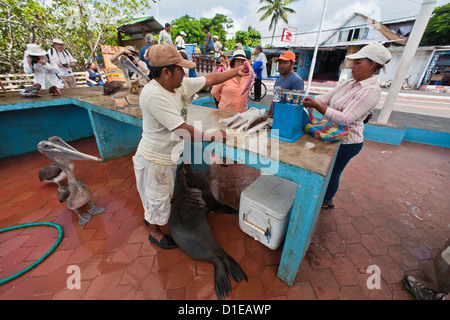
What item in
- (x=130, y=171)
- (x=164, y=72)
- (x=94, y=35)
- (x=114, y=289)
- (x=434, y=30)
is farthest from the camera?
(x=434, y=30)

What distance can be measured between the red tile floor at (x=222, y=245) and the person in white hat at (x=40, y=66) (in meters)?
3.04

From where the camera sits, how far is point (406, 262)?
2.09 m

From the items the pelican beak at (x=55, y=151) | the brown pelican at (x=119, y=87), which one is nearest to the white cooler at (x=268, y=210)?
the pelican beak at (x=55, y=151)

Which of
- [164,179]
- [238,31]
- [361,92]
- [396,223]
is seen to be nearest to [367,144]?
[396,223]

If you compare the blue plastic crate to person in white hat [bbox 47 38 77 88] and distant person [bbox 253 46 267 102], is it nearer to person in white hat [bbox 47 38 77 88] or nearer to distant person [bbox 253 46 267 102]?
distant person [bbox 253 46 267 102]

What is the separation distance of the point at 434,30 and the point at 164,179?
1098 inches

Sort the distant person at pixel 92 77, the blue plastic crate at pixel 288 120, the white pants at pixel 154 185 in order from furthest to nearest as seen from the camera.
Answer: the distant person at pixel 92 77 → the white pants at pixel 154 185 → the blue plastic crate at pixel 288 120

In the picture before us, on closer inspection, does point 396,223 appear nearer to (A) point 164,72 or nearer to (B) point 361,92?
(B) point 361,92

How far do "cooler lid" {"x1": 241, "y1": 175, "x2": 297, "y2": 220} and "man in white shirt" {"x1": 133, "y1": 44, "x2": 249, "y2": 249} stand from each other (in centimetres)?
75

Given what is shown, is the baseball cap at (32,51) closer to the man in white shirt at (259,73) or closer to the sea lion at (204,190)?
the sea lion at (204,190)

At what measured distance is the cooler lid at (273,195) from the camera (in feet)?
6.08

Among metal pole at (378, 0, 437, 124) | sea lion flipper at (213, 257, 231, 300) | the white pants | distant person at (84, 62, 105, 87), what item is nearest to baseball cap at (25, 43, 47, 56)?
distant person at (84, 62, 105, 87)

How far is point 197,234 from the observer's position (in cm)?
215

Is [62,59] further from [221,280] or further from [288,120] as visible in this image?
[221,280]
